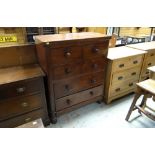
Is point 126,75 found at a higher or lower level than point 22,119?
higher

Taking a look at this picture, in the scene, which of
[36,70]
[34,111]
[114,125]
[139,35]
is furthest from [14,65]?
[139,35]

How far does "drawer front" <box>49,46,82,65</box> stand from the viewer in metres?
1.38

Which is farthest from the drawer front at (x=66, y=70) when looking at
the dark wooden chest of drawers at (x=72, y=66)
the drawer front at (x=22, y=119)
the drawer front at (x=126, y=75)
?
the drawer front at (x=126, y=75)

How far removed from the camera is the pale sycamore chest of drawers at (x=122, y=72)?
190 centimetres

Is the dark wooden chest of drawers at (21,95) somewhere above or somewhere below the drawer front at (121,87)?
above

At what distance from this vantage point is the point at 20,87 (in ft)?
4.42

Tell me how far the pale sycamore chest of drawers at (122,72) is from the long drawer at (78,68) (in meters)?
0.18

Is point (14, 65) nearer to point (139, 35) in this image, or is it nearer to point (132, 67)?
point (132, 67)

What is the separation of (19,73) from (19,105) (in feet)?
1.06

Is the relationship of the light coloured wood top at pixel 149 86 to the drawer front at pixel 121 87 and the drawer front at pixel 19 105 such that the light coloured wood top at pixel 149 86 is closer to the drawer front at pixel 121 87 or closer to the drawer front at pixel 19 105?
the drawer front at pixel 121 87

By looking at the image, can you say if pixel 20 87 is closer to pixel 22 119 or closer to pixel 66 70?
pixel 22 119

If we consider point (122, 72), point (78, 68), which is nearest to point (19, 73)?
point (78, 68)

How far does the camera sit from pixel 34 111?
5.12 feet
